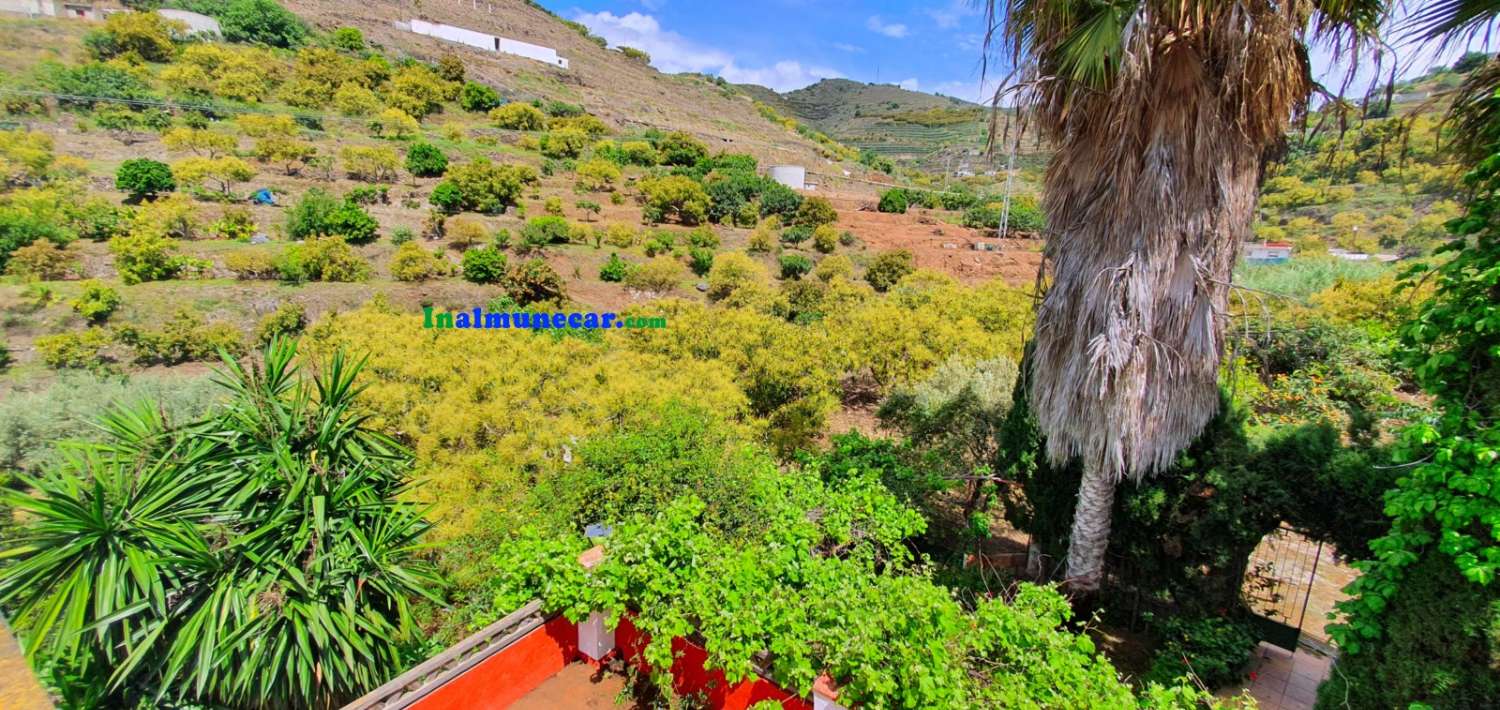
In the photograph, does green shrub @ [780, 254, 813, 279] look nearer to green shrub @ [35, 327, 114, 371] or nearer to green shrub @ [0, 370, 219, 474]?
green shrub @ [0, 370, 219, 474]

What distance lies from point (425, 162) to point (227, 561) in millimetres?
29521

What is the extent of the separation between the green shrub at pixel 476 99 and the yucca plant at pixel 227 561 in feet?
144

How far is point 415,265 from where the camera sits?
20.5 metres

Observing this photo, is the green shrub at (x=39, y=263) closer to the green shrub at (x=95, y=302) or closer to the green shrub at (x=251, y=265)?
the green shrub at (x=95, y=302)

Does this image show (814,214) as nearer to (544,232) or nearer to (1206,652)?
(544,232)

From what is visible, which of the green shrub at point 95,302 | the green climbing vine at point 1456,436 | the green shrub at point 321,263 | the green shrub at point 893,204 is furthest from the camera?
the green shrub at point 893,204

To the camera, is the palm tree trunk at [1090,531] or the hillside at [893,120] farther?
the hillside at [893,120]

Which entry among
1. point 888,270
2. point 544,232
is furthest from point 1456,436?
point 544,232

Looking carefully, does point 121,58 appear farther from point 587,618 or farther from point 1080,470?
point 1080,470

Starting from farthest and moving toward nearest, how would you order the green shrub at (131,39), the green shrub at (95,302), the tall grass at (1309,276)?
1. the green shrub at (131,39)
2. the tall grass at (1309,276)
3. the green shrub at (95,302)

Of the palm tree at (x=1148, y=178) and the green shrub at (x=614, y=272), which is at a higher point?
the palm tree at (x=1148, y=178)

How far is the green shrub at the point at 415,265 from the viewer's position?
2031 cm

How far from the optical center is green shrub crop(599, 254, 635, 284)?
2389 cm

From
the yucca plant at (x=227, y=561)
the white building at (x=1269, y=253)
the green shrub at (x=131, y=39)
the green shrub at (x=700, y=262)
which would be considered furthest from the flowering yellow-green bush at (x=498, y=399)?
the green shrub at (x=131, y=39)
